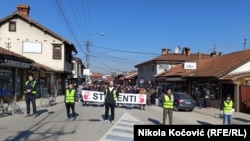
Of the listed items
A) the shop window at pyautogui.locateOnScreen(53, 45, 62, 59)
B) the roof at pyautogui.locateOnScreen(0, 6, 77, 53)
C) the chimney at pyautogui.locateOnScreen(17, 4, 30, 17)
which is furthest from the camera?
the chimney at pyautogui.locateOnScreen(17, 4, 30, 17)

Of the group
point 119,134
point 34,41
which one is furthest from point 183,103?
point 34,41

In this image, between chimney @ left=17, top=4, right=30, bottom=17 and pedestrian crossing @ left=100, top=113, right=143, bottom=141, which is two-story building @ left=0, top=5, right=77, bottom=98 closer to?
chimney @ left=17, top=4, right=30, bottom=17

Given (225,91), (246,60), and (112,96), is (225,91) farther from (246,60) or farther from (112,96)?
(112,96)

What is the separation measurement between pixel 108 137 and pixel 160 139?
8.36m

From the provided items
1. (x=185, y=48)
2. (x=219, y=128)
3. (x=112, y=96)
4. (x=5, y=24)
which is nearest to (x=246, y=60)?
(x=112, y=96)

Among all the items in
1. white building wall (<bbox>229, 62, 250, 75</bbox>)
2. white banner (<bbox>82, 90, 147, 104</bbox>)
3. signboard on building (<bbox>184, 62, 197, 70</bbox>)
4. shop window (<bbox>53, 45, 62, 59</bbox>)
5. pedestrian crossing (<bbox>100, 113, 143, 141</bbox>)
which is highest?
shop window (<bbox>53, 45, 62, 59</bbox>)

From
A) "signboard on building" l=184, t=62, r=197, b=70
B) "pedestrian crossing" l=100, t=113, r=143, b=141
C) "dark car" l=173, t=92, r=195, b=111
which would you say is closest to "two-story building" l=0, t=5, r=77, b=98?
"signboard on building" l=184, t=62, r=197, b=70

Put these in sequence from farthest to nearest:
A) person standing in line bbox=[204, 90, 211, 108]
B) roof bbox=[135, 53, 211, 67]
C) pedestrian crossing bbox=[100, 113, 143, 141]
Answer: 1. roof bbox=[135, 53, 211, 67]
2. person standing in line bbox=[204, 90, 211, 108]
3. pedestrian crossing bbox=[100, 113, 143, 141]

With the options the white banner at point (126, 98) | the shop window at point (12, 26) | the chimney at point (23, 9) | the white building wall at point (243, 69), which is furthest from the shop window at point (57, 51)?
the white building wall at point (243, 69)

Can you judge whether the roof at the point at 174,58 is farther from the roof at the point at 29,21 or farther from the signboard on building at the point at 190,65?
the signboard on building at the point at 190,65
